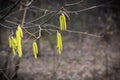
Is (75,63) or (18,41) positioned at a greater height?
(18,41)

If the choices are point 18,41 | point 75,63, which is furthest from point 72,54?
point 18,41

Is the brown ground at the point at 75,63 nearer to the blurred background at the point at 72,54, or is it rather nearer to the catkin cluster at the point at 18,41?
the blurred background at the point at 72,54

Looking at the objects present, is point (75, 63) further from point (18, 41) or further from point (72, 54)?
point (18, 41)

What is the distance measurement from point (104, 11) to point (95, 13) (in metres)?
0.51

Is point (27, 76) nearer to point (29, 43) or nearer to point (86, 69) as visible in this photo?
point (86, 69)

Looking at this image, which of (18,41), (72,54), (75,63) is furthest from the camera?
(72,54)

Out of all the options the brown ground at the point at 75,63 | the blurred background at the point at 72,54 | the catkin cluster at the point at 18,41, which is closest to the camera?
the catkin cluster at the point at 18,41

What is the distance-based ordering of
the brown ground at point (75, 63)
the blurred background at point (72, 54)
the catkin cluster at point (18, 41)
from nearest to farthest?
the catkin cluster at point (18, 41) < the blurred background at point (72, 54) < the brown ground at point (75, 63)

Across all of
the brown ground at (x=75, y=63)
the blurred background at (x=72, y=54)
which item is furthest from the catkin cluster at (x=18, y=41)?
the brown ground at (x=75, y=63)

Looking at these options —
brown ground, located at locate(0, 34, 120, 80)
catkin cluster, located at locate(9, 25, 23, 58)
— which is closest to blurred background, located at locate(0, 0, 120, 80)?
brown ground, located at locate(0, 34, 120, 80)

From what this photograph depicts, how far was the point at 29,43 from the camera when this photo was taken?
37.7 feet

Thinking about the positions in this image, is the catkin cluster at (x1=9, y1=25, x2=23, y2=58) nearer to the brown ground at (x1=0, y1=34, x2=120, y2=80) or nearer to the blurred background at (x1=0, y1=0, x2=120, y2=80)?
the blurred background at (x1=0, y1=0, x2=120, y2=80)

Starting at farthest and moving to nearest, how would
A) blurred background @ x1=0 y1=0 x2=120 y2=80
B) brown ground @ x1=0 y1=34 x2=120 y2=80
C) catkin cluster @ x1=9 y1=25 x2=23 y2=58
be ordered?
1. brown ground @ x1=0 y1=34 x2=120 y2=80
2. blurred background @ x1=0 y1=0 x2=120 y2=80
3. catkin cluster @ x1=9 y1=25 x2=23 y2=58

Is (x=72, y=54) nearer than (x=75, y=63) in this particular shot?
No
